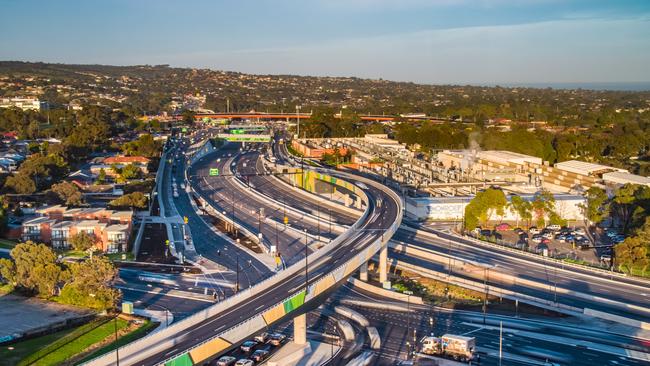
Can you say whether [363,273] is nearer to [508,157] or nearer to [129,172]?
[129,172]

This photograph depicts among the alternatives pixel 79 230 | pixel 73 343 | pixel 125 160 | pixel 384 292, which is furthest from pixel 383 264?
pixel 125 160

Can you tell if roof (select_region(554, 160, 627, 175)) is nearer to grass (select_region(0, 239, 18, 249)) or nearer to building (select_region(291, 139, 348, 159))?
building (select_region(291, 139, 348, 159))

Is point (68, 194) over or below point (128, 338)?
over

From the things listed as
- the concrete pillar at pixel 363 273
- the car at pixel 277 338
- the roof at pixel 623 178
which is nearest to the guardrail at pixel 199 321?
the car at pixel 277 338

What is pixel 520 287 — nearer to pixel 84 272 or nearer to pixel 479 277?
pixel 479 277

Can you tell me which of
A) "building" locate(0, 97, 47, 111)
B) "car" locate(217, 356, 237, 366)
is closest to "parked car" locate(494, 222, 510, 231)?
"car" locate(217, 356, 237, 366)

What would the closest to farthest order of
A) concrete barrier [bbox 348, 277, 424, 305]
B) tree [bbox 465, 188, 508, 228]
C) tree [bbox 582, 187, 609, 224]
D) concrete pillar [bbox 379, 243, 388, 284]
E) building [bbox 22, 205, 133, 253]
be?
concrete barrier [bbox 348, 277, 424, 305]
concrete pillar [bbox 379, 243, 388, 284]
building [bbox 22, 205, 133, 253]
tree [bbox 465, 188, 508, 228]
tree [bbox 582, 187, 609, 224]

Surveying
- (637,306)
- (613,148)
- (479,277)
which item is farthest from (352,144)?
(637,306)

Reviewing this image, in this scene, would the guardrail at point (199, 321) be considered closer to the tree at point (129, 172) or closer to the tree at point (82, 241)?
the tree at point (82, 241)
